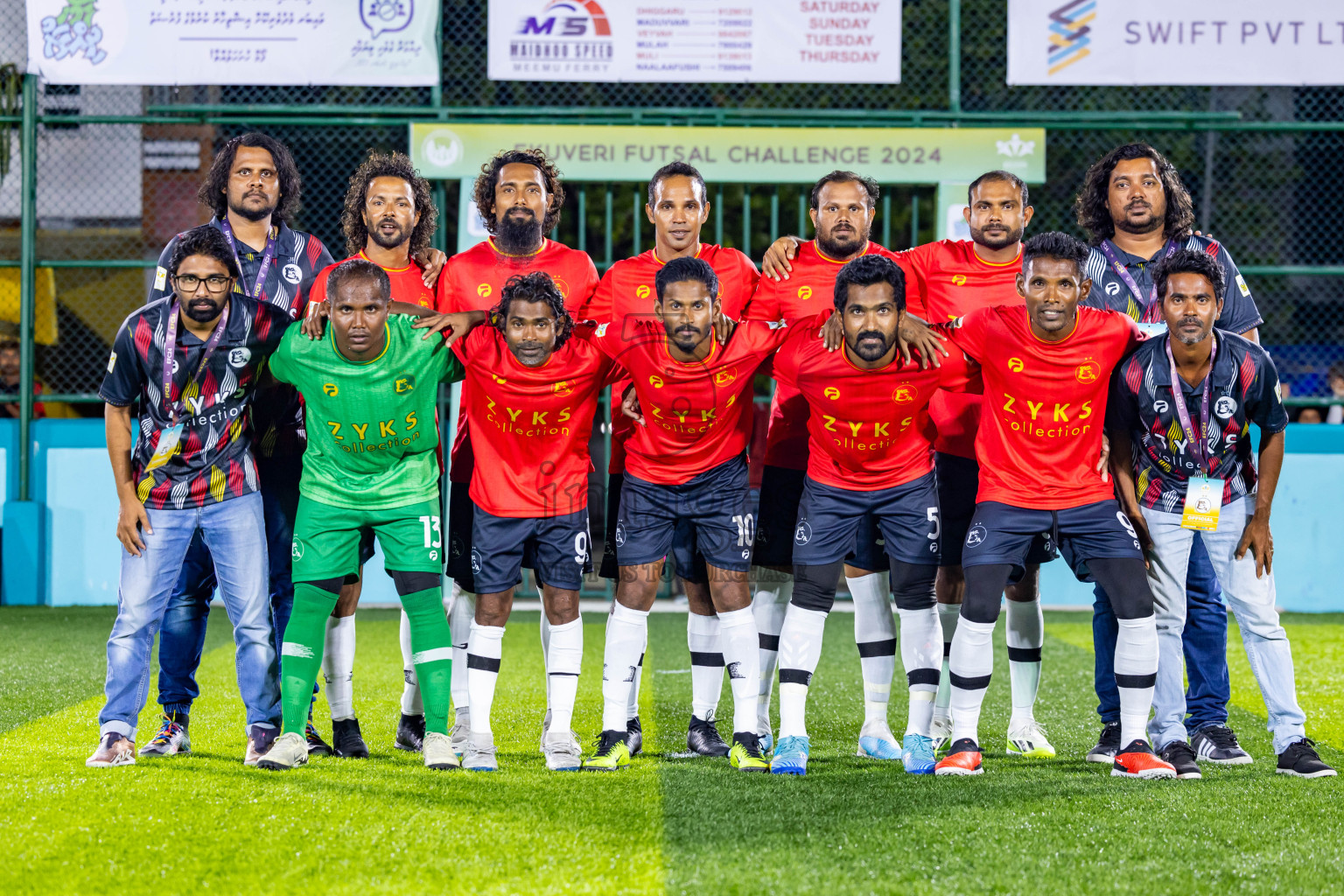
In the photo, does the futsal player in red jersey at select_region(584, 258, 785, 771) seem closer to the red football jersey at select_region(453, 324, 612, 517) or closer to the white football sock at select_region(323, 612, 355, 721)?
the red football jersey at select_region(453, 324, 612, 517)

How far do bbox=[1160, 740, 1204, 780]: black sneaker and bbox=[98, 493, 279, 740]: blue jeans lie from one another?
3090 mm

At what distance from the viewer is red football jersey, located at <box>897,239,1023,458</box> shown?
490 cm

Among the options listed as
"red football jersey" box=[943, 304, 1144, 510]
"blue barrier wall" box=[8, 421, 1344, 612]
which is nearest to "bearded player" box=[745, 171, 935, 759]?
"red football jersey" box=[943, 304, 1144, 510]

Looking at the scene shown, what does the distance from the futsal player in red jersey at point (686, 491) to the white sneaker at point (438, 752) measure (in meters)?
0.47

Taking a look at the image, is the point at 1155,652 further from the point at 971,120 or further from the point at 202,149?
the point at 202,149

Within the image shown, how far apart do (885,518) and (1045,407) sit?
0.67 m

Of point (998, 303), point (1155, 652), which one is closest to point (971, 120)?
point (998, 303)

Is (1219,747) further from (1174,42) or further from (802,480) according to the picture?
(1174,42)

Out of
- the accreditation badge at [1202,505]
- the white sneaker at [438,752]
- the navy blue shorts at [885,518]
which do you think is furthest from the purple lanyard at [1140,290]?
the white sneaker at [438,752]

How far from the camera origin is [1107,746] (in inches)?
187

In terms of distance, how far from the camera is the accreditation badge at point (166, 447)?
4496mm

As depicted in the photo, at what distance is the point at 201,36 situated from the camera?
9.53 metres

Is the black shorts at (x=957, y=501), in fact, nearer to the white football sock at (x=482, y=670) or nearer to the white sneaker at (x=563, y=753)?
the white sneaker at (x=563, y=753)

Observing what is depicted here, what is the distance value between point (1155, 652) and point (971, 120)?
645 centimetres
